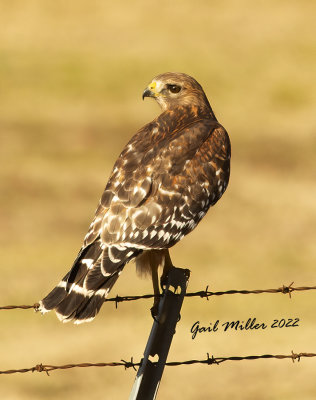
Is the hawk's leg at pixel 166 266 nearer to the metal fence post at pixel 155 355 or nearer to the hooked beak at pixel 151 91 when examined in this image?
the hooked beak at pixel 151 91

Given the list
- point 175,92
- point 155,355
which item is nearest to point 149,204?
point 155,355

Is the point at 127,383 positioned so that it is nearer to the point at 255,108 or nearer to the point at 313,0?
the point at 255,108

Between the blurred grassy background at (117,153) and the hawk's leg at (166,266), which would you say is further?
the blurred grassy background at (117,153)

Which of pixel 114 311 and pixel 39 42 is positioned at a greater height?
pixel 39 42

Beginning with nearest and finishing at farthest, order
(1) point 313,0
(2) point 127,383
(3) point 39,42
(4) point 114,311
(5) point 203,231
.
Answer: (2) point 127,383, (4) point 114,311, (5) point 203,231, (3) point 39,42, (1) point 313,0

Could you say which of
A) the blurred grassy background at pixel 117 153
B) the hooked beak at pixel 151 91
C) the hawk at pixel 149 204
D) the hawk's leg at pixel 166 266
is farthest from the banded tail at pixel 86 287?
the blurred grassy background at pixel 117 153

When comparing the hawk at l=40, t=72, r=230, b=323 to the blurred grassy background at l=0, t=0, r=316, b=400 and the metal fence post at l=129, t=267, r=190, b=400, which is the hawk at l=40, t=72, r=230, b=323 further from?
the blurred grassy background at l=0, t=0, r=316, b=400

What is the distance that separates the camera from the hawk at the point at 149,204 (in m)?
8.00

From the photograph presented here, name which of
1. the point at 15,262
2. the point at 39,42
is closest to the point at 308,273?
the point at 15,262

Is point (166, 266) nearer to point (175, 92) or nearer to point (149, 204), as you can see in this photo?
point (149, 204)

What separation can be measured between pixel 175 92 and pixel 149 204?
5.65ft

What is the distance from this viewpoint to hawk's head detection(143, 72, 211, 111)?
1027cm

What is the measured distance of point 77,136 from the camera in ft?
101

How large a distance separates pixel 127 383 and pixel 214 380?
108 centimetres
